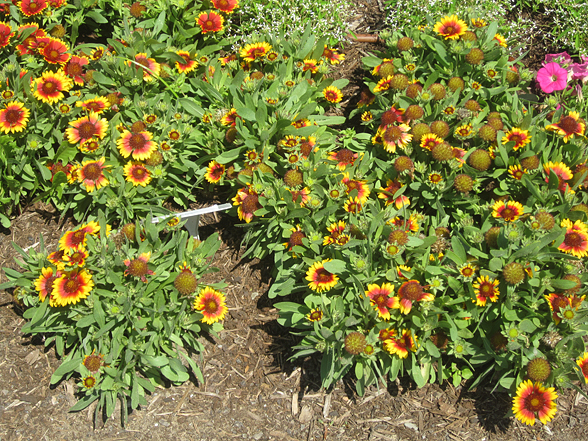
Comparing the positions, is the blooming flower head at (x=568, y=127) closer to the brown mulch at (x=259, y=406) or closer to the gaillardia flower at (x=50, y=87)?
the brown mulch at (x=259, y=406)

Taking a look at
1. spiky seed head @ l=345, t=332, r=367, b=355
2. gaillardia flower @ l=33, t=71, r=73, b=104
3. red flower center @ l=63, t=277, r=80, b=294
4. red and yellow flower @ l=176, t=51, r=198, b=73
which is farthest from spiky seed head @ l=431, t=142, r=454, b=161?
gaillardia flower @ l=33, t=71, r=73, b=104

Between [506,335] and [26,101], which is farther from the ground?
[26,101]

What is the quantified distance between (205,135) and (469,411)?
2.09 m

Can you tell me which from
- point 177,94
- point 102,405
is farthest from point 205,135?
point 102,405

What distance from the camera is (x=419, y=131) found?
8.96 feet

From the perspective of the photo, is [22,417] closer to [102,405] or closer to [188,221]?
[102,405]

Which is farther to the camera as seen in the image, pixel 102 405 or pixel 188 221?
pixel 188 221

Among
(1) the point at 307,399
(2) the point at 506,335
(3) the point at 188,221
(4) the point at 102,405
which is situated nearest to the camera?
(2) the point at 506,335

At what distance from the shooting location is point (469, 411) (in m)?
2.50

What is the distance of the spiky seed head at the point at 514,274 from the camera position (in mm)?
2209

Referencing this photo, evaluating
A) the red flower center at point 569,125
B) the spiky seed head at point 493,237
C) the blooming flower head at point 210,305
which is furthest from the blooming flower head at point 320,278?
the red flower center at point 569,125

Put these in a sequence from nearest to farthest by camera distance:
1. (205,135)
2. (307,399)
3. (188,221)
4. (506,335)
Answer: (506,335)
(307,399)
(188,221)
(205,135)

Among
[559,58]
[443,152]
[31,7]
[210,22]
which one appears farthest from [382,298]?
[31,7]

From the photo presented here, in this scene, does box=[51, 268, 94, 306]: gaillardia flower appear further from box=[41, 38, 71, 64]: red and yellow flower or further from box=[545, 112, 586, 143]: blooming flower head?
box=[545, 112, 586, 143]: blooming flower head
